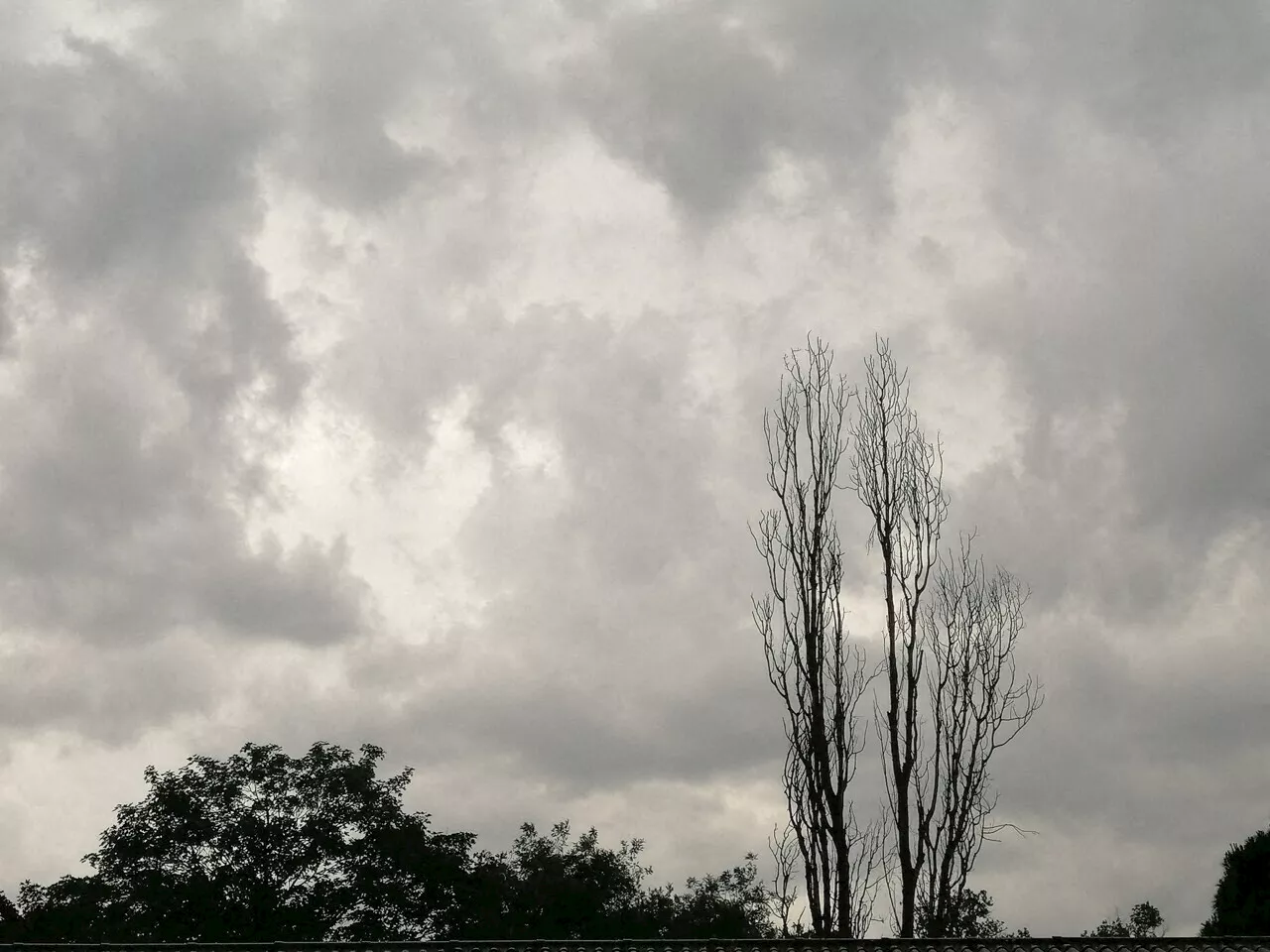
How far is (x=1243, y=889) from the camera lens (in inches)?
612

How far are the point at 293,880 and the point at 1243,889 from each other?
16.9 meters

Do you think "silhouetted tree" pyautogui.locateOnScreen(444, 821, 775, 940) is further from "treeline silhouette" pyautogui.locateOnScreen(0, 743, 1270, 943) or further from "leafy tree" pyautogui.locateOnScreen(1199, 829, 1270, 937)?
"leafy tree" pyautogui.locateOnScreen(1199, 829, 1270, 937)

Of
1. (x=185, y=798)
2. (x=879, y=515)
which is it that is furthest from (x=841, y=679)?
(x=185, y=798)

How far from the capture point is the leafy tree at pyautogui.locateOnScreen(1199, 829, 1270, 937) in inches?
596

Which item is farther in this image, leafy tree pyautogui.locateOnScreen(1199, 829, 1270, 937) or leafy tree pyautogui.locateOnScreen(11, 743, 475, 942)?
leafy tree pyautogui.locateOnScreen(11, 743, 475, 942)

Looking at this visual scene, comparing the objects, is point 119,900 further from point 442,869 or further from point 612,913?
point 612,913

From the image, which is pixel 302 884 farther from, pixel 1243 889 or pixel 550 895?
pixel 1243 889

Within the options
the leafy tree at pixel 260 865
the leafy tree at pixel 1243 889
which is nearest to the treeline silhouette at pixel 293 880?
the leafy tree at pixel 260 865

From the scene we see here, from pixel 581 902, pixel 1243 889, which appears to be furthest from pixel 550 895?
pixel 1243 889

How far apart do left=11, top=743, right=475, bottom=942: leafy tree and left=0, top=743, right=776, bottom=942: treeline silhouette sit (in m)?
0.02

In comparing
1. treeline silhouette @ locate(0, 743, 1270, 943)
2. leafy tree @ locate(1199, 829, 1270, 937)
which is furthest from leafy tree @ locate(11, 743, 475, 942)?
leafy tree @ locate(1199, 829, 1270, 937)

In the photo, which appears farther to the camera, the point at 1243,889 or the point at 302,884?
the point at 302,884

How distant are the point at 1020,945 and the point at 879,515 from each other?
857 centimetres

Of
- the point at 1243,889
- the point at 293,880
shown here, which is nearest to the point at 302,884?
the point at 293,880
